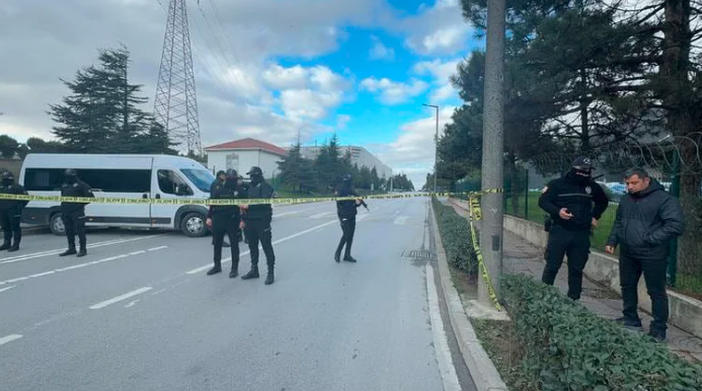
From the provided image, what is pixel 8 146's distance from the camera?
44844 mm

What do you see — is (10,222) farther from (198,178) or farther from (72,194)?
(198,178)

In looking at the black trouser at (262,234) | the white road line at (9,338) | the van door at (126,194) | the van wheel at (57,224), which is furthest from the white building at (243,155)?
the white road line at (9,338)

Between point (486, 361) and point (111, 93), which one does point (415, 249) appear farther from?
point (111, 93)

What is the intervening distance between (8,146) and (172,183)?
47.5 metres

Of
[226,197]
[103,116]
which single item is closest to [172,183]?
[226,197]

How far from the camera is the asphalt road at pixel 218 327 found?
3359 mm

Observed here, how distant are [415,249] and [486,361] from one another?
679cm

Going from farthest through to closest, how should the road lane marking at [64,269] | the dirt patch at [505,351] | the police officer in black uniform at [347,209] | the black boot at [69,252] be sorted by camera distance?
the black boot at [69,252], the police officer in black uniform at [347,209], the road lane marking at [64,269], the dirt patch at [505,351]

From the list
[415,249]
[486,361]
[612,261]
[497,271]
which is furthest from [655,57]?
[415,249]

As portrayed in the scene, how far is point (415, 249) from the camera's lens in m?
10.2

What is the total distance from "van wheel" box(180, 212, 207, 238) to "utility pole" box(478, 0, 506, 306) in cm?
895

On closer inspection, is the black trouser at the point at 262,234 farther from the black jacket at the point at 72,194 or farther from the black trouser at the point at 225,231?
the black jacket at the point at 72,194

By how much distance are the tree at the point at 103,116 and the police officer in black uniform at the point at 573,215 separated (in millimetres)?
34703

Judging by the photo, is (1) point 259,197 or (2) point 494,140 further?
(1) point 259,197
